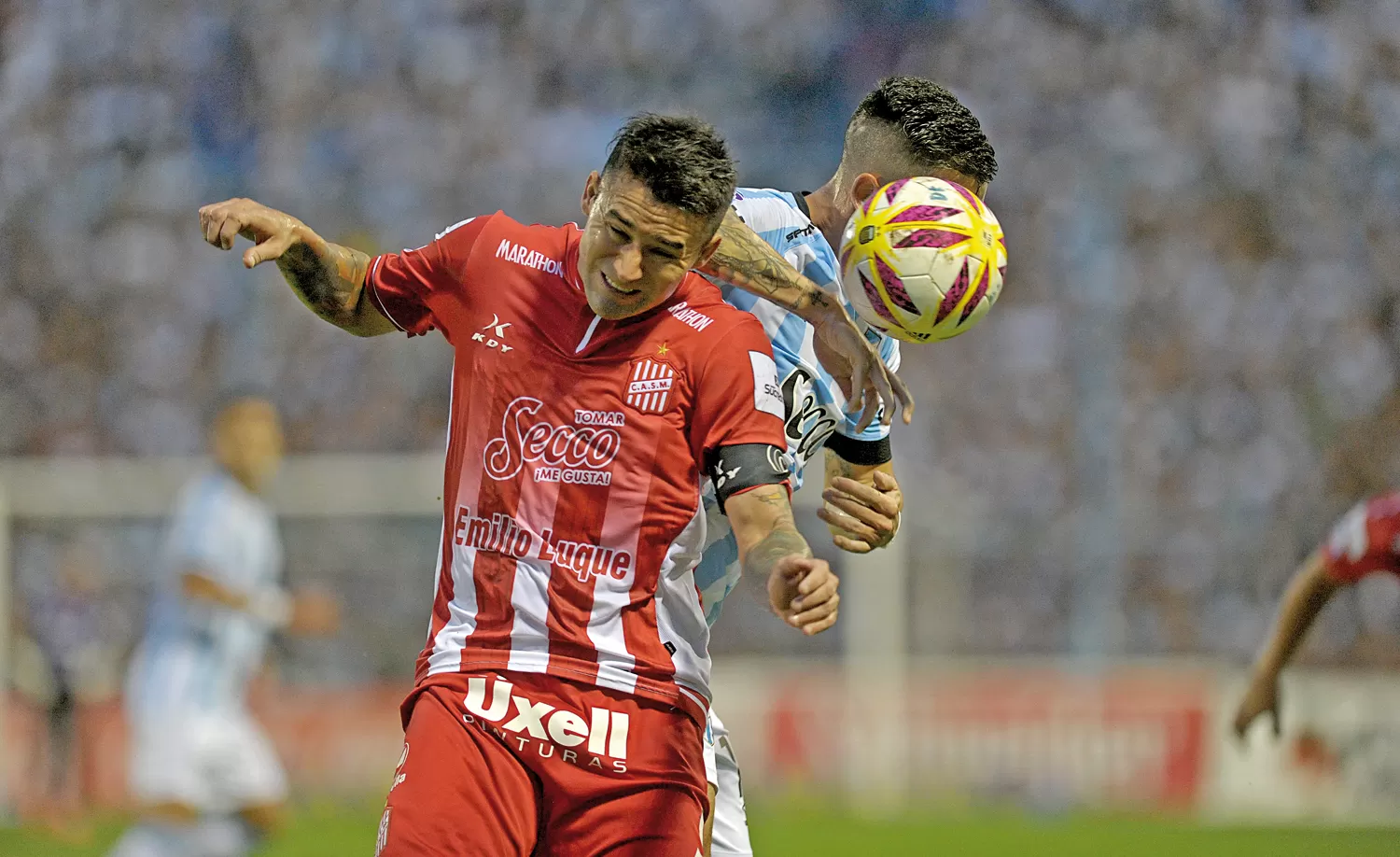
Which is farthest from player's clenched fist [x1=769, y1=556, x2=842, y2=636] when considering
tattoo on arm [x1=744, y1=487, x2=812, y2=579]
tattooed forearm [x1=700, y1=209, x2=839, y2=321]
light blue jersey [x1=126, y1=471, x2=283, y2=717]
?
light blue jersey [x1=126, y1=471, x2=283, y2=717]

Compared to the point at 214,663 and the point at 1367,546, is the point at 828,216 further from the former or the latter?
the point at 214,663

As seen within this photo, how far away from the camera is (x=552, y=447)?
423 centimetres

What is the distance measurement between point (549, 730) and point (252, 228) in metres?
1.48

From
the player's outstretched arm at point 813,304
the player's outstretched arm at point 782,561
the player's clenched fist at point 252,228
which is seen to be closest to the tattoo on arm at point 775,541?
the player's outstretched arm at point 782,561

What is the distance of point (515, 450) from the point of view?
425cm

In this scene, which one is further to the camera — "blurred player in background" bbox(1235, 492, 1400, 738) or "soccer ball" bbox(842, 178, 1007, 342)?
"blurred player in background" bbox(1235, 492, 1400, 738)

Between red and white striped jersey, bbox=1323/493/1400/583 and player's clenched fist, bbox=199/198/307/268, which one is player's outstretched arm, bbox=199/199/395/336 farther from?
red and white striped jersey, bbox=1323/493/1400/583

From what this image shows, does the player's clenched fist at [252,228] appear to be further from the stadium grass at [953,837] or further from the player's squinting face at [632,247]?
the stadium grass at [953,837]

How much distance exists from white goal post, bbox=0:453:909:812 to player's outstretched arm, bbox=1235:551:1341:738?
10.0m

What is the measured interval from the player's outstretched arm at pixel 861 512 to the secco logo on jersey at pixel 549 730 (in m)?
0.85

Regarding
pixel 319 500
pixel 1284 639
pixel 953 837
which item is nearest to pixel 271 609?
pixel 1284 639

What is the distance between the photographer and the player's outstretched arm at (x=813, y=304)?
4.46 m

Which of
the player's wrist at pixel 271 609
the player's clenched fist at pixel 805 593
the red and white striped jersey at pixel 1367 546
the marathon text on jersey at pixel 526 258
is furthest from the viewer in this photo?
the player's wrist at pixel 271 609

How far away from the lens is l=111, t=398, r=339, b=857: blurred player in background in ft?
30.6
